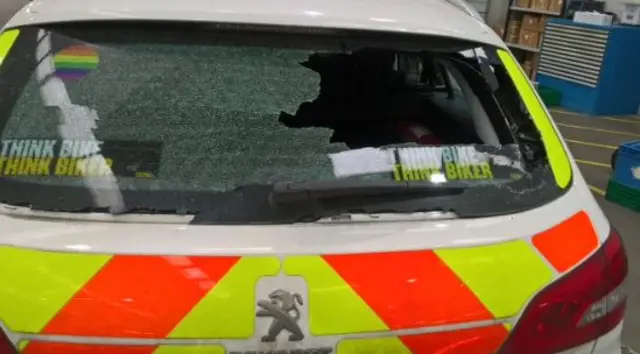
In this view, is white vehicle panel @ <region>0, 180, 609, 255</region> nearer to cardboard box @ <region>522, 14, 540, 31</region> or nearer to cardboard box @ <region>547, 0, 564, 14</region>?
cardboard box @ <region>547, 0, 564, 14</region>

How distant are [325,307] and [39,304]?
43cm

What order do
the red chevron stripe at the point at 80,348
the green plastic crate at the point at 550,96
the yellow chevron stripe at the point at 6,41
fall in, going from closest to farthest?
the red chevron stripe at the point at 80,348 → the yellow chevron stripe at the point at 6,41 → the green plastic crate at the point at 550,96

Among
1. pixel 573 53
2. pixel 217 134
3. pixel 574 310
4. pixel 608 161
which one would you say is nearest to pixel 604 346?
pixel 574 310

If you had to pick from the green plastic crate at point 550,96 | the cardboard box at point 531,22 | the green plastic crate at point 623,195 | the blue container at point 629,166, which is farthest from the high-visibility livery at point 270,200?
the cardboard box at point 531,22

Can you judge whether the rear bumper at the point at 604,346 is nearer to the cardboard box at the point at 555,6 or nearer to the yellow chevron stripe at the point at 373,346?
the yellow chevron stripe at the point at 373,346

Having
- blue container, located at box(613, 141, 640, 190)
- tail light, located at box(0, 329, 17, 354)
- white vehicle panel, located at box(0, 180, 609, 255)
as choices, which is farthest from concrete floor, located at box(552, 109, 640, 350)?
tail light, located at box(0, 329, 17, 354)

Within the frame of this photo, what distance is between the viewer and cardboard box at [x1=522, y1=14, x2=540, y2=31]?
9219 millimetres

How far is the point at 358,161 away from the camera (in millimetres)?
1234

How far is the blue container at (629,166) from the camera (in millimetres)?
4449

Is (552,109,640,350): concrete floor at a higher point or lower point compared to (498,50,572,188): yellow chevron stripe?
lower

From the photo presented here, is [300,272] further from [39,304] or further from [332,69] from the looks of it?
[332,69]

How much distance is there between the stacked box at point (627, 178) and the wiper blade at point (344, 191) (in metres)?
3.81

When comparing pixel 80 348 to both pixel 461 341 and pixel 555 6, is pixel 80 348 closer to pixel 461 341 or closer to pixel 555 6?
pixel 461 341

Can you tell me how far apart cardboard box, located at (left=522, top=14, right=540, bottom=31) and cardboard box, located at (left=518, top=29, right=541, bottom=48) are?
0.06 m
